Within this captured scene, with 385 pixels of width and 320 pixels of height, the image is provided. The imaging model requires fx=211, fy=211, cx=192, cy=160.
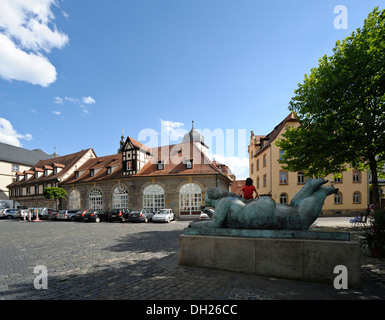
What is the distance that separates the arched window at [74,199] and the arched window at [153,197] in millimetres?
12583

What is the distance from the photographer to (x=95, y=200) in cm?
3028

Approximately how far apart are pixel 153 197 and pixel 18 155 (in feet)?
154

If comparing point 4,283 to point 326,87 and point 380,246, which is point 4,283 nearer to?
point 380,246

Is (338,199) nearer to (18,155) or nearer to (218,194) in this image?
(218,194)

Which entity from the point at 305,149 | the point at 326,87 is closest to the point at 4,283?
the point at 305,149

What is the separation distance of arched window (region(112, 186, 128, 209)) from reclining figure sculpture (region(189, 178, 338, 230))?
970 inches

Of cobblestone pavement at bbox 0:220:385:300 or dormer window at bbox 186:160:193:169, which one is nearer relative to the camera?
cobblestone pavement at bbox 0:220:385:300

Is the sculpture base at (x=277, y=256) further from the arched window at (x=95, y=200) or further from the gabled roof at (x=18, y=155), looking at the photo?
the gabled roof at (x=18, y=155)

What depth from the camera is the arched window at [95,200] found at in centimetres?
2981

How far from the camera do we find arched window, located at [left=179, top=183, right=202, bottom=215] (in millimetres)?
25156

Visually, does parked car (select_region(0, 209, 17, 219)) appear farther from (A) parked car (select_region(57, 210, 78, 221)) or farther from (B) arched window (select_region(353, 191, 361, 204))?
(B) arched window (select_region(353, 191, 361, 204))

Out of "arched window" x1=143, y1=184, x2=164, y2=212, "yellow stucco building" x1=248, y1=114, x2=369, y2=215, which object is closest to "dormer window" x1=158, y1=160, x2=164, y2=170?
"arched window" x1=143, y1=184, x2=164, y2=212

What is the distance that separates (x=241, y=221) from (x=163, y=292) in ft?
7.47

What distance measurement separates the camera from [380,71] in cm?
987
